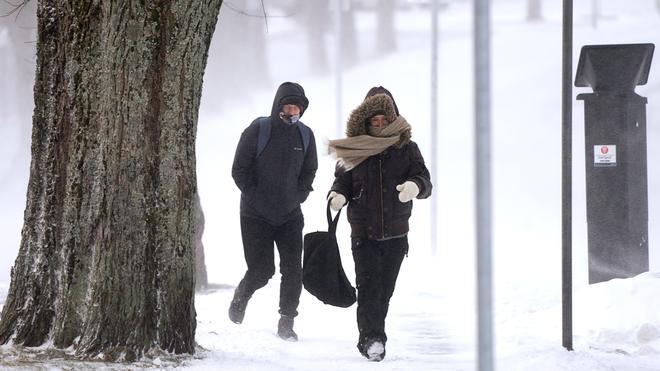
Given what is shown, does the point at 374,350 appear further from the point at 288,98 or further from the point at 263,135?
the point at 288,98

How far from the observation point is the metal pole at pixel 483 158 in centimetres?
444

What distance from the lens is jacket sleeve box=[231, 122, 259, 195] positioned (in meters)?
8.52

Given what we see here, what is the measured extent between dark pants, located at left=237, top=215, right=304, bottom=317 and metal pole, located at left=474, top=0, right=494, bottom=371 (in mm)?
4244

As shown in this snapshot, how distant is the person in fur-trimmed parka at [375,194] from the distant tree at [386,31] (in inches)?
1664

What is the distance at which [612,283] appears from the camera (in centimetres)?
924

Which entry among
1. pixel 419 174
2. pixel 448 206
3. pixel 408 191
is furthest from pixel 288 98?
pixel 448 206

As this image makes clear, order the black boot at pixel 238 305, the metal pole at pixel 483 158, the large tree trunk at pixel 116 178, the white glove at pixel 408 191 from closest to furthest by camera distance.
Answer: the metal pole at pixel 483 158 < the large tree trunk at pixel 116 178 < the white glove at pixel 408 191 < the black boot at pixel 238 305

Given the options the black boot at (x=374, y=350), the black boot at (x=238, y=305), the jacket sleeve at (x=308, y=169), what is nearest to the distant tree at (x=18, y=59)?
the black boot at (x=238, y=305)

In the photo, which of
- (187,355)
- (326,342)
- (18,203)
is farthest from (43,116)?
(18,203)

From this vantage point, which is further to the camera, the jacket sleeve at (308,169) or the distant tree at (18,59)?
the distant tree at (18,59)

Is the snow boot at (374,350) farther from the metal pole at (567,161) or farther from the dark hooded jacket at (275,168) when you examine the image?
the dark hooded jacket at (275,168)

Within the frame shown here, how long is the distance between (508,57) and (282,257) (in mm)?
34112

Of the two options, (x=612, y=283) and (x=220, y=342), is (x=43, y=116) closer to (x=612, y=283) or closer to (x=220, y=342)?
(x=220, y=342)

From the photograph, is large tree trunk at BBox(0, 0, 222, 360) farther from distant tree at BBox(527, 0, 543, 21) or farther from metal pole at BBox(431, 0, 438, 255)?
distant tree at BBox(527, 0, 543, 21)
